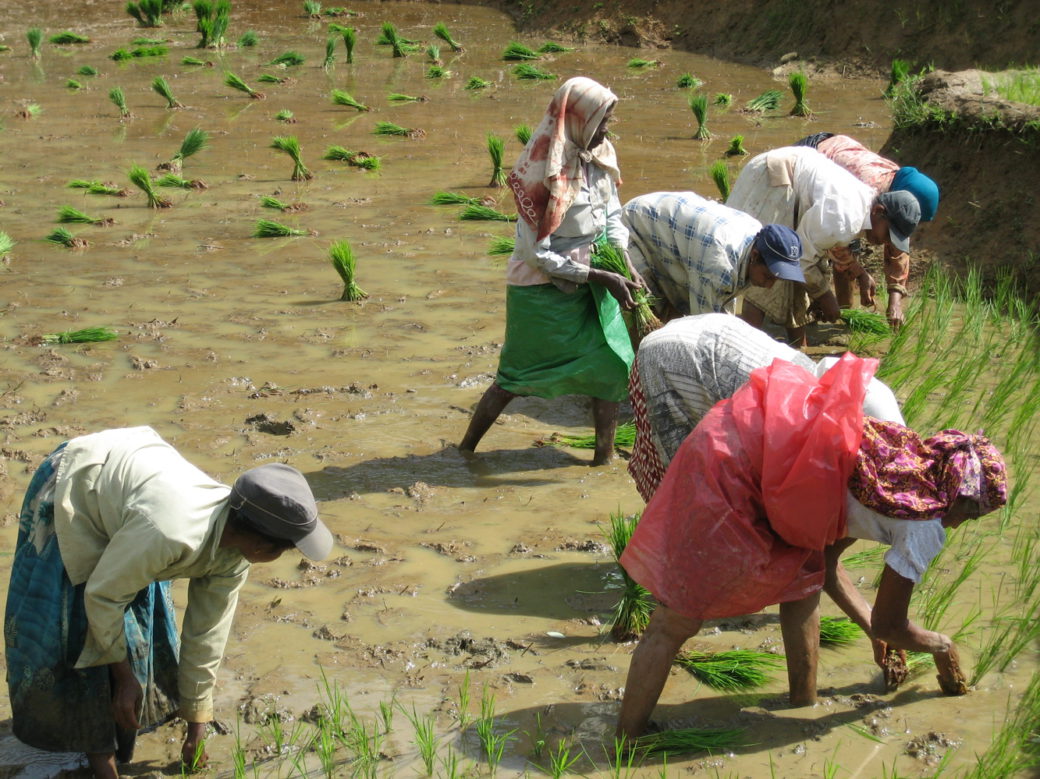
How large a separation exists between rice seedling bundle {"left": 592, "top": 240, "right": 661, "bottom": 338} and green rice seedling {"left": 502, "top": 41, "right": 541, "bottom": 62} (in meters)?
9.71

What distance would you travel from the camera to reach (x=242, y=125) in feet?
34.3

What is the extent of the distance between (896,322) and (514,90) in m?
7.77

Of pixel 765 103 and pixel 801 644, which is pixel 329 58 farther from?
pixel 801 644

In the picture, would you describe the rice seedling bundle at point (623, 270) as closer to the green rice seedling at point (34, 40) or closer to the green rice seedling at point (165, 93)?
the green rice seedling at point (165, 93)

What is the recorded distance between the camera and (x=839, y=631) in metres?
3.22

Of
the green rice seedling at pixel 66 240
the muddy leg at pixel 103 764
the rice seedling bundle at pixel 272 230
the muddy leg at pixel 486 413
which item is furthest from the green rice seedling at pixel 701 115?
the muddy leg at pixel 103 764

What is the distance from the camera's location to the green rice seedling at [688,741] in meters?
2.79

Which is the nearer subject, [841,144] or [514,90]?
[841,144]

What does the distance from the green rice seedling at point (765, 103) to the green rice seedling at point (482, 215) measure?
4023 millimetres

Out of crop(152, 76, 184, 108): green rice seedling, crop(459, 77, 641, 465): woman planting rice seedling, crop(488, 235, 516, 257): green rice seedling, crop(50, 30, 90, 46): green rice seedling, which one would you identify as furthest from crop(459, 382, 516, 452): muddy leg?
crop(50, 30, 90, 46): green rice seedling

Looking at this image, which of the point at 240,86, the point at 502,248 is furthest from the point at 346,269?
the point at 240,86

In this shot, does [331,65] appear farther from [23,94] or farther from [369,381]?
[369,381]

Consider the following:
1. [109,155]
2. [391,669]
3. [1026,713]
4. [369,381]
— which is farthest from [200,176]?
[1026,713]

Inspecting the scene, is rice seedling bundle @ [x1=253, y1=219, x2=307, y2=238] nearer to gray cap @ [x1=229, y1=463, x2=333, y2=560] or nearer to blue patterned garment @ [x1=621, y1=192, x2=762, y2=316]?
blue patterned garment @ [x1=621, y1=192, x2=762, y2=316]
